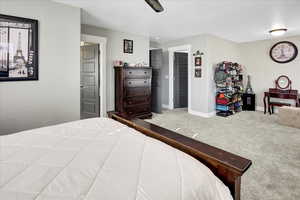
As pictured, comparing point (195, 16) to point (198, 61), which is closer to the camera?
point (195, 16)

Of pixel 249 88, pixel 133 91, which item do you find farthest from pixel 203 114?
pixel 249 88

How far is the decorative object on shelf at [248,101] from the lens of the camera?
5750 millimetres

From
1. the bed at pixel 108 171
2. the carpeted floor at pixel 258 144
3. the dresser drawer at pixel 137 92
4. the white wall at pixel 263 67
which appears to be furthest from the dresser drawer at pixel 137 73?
the white wall at pixel 263 67

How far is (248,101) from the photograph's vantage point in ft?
19.1

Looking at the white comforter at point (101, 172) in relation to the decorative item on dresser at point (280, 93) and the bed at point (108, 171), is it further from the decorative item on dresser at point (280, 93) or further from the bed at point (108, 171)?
the decorative item on dresser at point (280, 93)

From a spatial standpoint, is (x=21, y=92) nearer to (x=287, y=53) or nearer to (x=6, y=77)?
(x=6, y=77)

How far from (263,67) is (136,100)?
4465 mm

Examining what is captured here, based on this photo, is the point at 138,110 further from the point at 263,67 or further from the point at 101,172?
the point at 263,67

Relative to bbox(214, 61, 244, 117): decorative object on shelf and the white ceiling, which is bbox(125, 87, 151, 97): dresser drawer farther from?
bbox(214, 61, 244, 117): decorative object on shelf

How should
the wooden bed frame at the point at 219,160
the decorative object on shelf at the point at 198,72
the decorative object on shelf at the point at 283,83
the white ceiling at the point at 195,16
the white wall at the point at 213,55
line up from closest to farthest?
the wooden bed frame at the point at 219,160 < the white ceiling at the point at 195,16 < the white wall at the point at 213,55 < the decorative object on shelf at the point at 198,72 < the decorative object on shelf at the point at 283,83

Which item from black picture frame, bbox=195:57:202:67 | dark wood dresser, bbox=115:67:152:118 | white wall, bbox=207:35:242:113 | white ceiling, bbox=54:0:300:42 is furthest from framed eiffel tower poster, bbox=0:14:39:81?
white wall, bbox=207:35:242:113

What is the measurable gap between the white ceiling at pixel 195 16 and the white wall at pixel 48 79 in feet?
1.16

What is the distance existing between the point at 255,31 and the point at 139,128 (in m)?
4.58

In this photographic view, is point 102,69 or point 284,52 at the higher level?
point 284,52
